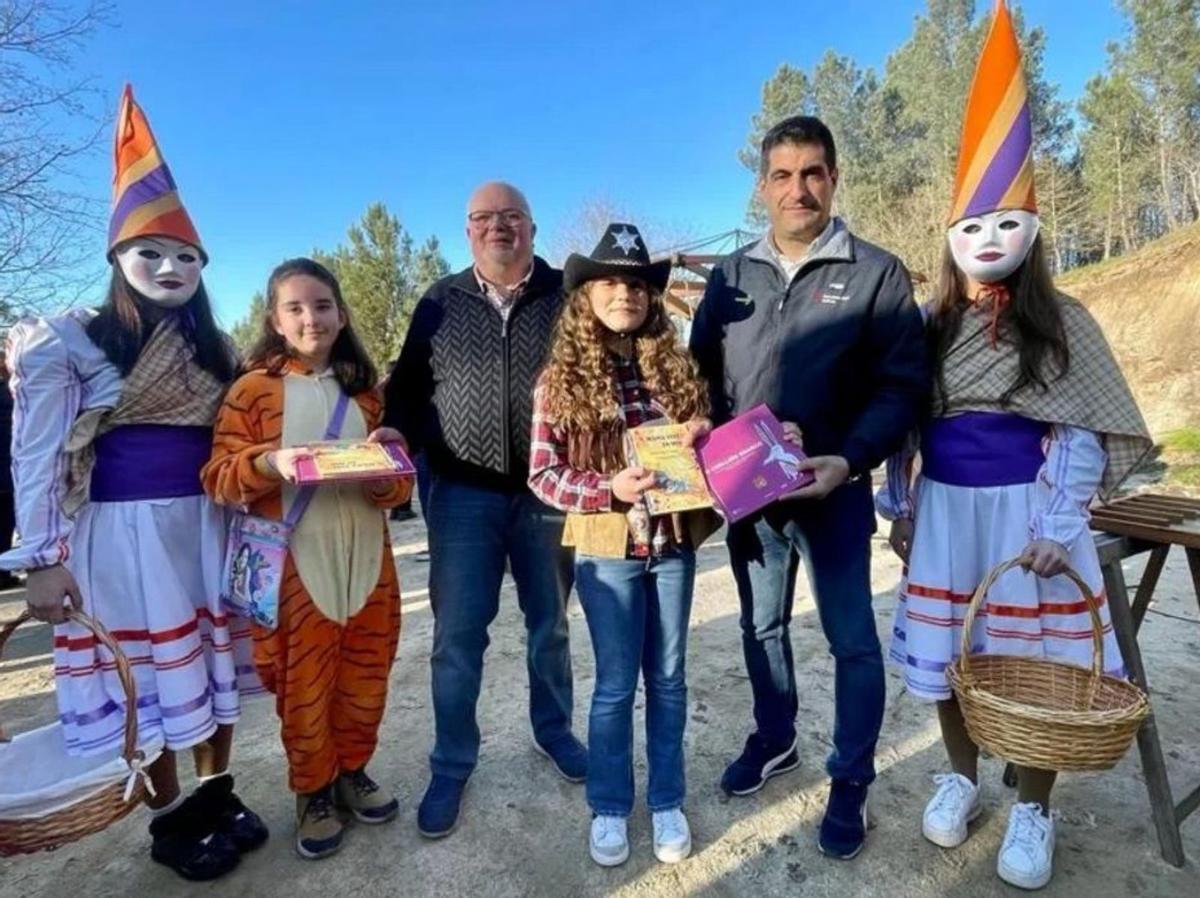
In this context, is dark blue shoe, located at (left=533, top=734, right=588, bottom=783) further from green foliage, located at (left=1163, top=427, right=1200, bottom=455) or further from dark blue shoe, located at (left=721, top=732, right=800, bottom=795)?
green foliage, located at (left=1163, top=427, right=1200, bottom=455)

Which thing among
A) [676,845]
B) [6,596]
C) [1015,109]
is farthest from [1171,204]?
[6,596]

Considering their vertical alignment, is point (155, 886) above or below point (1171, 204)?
below

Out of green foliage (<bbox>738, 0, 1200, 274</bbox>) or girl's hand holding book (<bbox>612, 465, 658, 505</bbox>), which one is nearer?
girl's hand holding book (<bbox>612, 465, 658, 505</bbox>)

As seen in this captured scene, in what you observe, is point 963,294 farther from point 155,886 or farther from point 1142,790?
point 155,886

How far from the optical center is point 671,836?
2.22 m

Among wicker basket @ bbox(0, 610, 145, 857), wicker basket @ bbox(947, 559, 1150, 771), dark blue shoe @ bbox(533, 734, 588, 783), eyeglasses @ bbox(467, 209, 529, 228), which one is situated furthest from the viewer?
dark blue shoe @ bbox(533, 734, 588, 783)

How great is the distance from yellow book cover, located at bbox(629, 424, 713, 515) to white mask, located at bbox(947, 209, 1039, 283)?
43.1 inches

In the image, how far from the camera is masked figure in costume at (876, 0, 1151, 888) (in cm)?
203

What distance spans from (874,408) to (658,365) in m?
0.68

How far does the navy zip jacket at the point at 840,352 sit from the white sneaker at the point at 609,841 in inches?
53.5

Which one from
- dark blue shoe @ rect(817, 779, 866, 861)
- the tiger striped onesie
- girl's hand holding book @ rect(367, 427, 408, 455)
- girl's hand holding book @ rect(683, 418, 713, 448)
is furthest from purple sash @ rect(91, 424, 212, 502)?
dark blue shoe @ rect(817, 779, 866, 861)

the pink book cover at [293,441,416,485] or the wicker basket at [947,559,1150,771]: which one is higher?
the pink book cover at [293,441,416,485]

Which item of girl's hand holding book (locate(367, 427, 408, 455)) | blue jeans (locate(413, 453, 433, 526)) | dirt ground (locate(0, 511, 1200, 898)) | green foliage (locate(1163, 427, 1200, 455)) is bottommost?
dirt ground (locate(0, 511, 1200, 898))

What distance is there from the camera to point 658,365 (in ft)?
6.88
